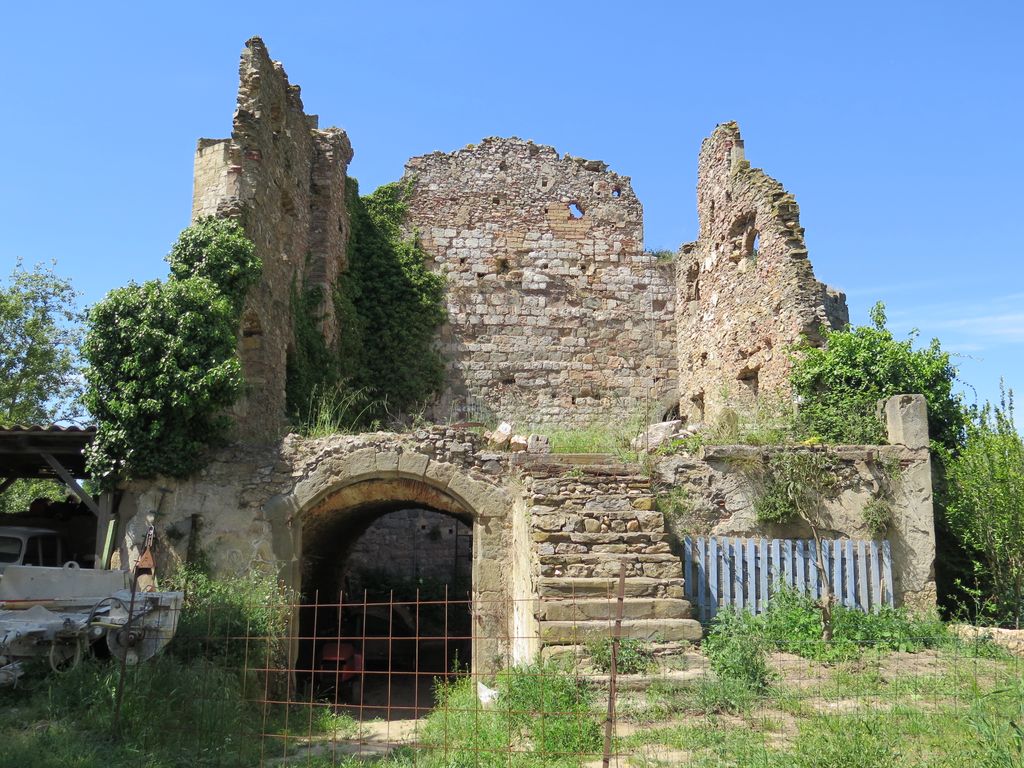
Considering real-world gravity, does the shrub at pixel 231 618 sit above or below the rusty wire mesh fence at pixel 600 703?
above

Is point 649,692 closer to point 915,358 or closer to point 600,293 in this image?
point 915,358

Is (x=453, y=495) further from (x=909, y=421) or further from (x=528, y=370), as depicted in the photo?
(x=528, y=370)

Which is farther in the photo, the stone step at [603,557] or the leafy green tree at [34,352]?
the leafy green tree at [34,352]

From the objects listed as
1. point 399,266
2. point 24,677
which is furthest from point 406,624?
point 24,677

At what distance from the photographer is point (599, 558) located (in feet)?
27.8

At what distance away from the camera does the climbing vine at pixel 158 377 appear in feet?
31.8

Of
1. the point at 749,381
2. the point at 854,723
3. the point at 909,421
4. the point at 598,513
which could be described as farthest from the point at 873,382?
the point at 854,723

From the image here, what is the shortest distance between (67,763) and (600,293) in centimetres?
1369

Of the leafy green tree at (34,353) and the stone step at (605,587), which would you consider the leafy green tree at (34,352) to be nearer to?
the leafy green tree at (34,353)

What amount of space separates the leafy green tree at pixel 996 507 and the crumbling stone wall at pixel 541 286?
7479mm

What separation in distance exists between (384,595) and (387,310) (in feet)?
18.3

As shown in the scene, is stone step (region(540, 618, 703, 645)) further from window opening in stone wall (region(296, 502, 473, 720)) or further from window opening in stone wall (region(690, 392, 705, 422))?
window opening in stone wall (region(690, 392, 705, 422))

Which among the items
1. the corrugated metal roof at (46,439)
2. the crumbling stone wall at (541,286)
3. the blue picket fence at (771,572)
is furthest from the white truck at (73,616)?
the crumbling stone wall at (541,286)

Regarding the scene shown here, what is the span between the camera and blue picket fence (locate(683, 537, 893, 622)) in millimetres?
9281
